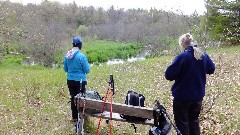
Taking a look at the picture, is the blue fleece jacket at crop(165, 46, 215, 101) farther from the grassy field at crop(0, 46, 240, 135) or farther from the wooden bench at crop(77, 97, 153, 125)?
the grassy field at crop(0, 46, 240, 135)

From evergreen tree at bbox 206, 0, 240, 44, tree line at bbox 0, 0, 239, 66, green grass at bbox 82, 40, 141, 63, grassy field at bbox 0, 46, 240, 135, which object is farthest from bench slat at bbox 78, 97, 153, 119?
green grass at bbox 82, 40, 141, 63

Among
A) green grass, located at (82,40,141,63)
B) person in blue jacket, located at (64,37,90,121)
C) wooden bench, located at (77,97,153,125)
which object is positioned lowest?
green grass, located at (82,40,141,63)

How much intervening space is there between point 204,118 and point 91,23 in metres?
57.7

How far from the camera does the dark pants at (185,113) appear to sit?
5.00 m

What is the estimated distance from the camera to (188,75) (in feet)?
15.9

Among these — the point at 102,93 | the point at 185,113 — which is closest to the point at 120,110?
the point at 185,113

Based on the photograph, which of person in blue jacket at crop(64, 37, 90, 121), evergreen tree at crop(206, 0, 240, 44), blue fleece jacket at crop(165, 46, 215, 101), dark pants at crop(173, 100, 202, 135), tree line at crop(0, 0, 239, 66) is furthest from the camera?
evergreen tree at crop(206, 0, 240, 44)

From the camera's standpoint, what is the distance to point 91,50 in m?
42.0

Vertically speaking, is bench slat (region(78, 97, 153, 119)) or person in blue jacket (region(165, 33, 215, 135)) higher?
person in blue jacket (region(165, 33, 215, 135))

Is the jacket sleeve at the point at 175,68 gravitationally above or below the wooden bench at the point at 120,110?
above

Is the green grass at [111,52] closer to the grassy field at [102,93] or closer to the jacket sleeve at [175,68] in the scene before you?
the grassy field at [102,93]

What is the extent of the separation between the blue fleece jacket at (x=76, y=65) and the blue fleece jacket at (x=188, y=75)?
2.32 m

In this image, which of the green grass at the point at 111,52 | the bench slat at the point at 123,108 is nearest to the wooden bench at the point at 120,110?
the bench slat at the point at 123,108

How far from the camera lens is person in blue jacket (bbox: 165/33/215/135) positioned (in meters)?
4.79
